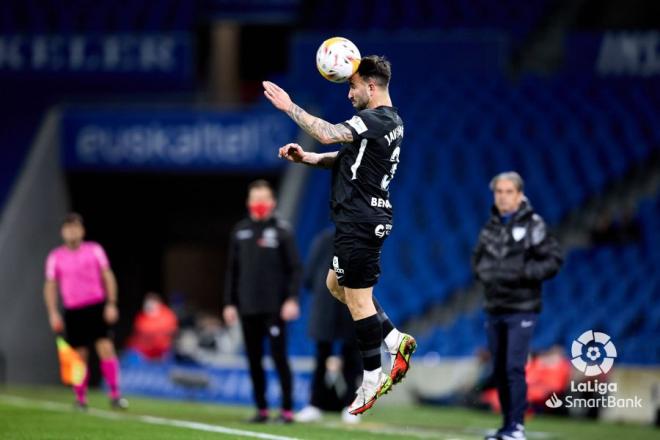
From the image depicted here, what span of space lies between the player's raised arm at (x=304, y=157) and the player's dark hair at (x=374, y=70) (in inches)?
21.8

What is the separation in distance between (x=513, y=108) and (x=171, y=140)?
5244mm

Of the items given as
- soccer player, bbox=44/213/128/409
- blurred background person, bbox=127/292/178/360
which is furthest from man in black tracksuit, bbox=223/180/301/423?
blurred background person, bbox=127/292/178/360

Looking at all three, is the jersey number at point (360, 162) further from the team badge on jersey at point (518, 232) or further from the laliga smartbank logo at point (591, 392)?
the laliga smartbank logo at point (591, 392)

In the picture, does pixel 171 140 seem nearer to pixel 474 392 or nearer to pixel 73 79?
pixel 73 79

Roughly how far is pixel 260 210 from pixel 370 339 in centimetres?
283

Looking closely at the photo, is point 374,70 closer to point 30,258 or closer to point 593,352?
point 593,352

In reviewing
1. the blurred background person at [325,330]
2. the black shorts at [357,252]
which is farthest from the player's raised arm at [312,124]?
the blurred background person at [325,330]

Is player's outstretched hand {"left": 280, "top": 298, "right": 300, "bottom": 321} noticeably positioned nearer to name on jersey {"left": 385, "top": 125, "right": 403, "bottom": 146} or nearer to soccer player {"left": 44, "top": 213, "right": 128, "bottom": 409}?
soccer player {"left": 44, "top": 213, "right": 128, "bottom": 409}

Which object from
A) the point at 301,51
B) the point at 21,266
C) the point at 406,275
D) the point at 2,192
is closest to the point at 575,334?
the point at 406,275

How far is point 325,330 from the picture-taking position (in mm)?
11297

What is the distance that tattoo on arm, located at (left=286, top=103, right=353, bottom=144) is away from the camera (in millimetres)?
7648

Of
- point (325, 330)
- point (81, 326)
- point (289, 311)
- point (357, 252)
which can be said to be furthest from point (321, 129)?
point (81, 326)

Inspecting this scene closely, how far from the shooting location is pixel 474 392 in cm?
1367

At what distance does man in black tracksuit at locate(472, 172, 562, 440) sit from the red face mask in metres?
2.18
